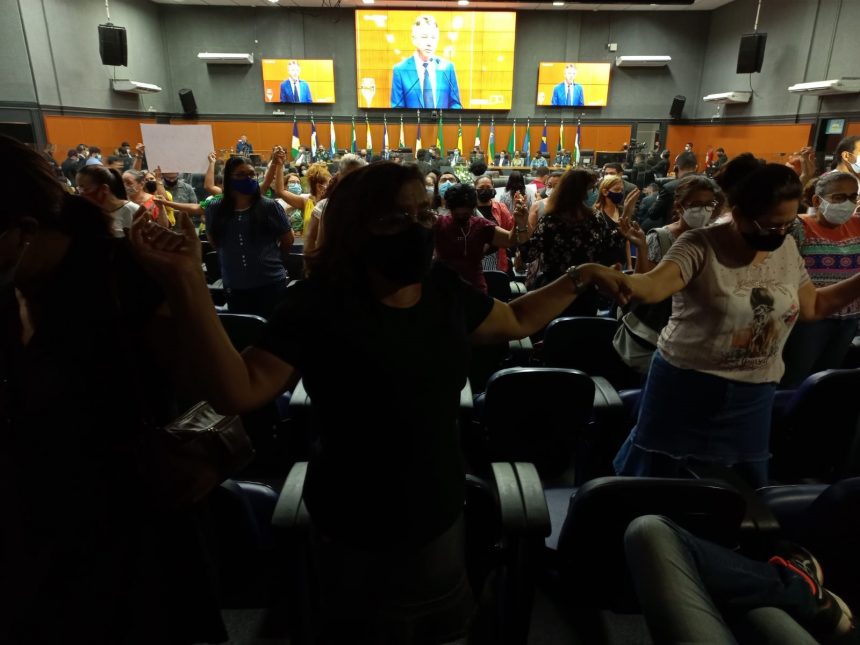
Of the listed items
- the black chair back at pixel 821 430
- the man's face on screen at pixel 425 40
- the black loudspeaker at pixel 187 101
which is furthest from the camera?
the black loudspeaker at pixel 187 101

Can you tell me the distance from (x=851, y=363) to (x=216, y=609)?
374 centimetres

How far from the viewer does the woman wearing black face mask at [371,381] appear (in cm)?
103

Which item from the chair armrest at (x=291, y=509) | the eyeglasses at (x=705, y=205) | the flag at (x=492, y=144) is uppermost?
the flag at (x=492, y=144)

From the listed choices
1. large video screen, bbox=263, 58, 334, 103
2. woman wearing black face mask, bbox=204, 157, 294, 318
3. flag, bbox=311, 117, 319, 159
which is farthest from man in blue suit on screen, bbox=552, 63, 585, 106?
woman wearing black face mask, bbox=204, 157, 294, 318

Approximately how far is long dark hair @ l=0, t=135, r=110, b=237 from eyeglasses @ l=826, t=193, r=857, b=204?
3.21 m

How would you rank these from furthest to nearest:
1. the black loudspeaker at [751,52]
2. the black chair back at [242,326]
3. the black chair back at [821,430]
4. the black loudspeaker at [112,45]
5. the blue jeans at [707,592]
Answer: the black loudspeaker at [751,52] < the black loudspeaker at [112,45] < the black chair back at [242,326] < the black chair back at [821,430] < the blue jeans at [707,592]

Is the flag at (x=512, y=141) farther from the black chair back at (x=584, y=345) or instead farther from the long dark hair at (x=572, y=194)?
the black chair back at (x=584, y=345)

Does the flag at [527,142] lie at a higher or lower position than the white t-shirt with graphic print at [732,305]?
higher

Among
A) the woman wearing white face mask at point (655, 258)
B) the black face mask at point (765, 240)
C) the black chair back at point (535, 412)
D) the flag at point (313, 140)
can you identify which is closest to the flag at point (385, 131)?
the flag at point (313, 140)

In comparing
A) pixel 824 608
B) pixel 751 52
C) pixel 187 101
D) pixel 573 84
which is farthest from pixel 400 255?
pixel 187 101

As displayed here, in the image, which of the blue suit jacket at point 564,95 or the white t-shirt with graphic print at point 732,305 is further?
the blue suit jacket at point 564,95

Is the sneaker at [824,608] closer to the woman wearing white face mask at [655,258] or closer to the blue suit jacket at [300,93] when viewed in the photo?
the woman wearing white face mask at [655,258]

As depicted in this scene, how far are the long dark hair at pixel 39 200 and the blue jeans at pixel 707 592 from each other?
1.34 metres

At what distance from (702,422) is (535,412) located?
0.69 metres
